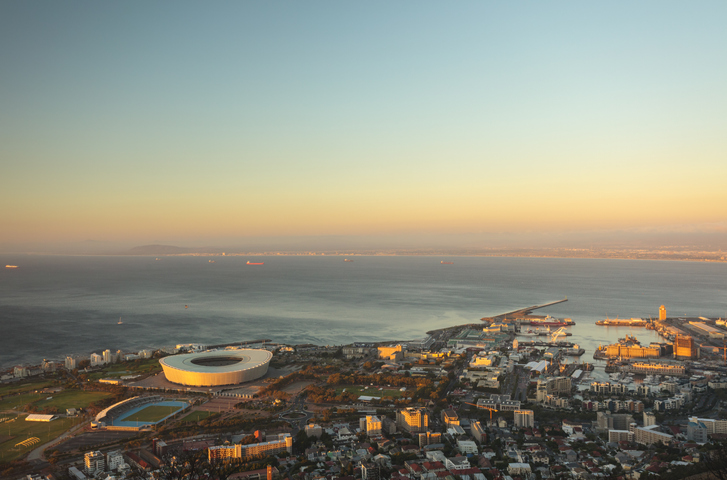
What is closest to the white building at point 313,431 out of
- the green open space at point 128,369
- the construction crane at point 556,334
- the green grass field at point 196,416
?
the green grass field at point 196,416

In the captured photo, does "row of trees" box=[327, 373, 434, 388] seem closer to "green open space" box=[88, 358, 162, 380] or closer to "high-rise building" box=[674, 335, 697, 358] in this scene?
"green open space" box=[88, 358, 162, 380]

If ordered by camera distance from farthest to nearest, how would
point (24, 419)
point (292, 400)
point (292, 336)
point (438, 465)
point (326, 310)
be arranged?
1. point (326, 310)
2. point (292, 336)
3. point (292, 400)
4. point (24, 419)
5. point (438, 465)

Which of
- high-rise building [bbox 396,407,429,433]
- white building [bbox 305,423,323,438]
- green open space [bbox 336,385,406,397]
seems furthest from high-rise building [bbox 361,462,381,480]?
green open space [bbox 336,385,406,397]

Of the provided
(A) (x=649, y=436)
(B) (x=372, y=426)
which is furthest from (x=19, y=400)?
(A) (x=649, y=436)

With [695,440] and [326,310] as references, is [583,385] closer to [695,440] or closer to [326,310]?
[695,440]

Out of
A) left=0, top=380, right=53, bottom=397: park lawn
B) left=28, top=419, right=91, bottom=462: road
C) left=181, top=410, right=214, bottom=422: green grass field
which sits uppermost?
left=28, top=419, right=91, bottom=462: road

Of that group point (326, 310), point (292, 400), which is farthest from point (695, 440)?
point (326, 310)
